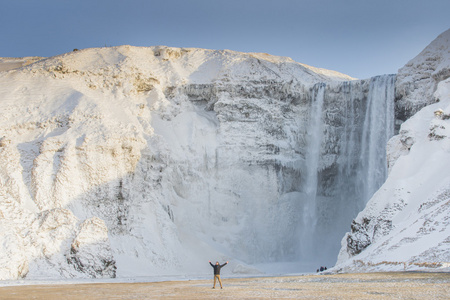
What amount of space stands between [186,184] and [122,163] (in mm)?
5674

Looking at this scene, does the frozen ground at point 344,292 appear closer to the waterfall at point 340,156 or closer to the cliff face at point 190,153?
the cliff face at point 190,153

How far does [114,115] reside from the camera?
4322 centimetres

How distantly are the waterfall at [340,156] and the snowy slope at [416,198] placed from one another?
3.75m

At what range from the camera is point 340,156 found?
152 ft

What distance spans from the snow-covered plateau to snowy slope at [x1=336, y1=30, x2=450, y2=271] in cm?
12

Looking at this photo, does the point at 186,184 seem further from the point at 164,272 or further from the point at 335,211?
the point at 335,211

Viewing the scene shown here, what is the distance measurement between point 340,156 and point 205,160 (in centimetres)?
1136

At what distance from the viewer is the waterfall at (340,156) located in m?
43.8

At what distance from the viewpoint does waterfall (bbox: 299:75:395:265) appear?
144 ft

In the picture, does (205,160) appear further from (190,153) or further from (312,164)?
(312,164)

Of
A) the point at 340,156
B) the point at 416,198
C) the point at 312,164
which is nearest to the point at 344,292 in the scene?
the point at 416,198

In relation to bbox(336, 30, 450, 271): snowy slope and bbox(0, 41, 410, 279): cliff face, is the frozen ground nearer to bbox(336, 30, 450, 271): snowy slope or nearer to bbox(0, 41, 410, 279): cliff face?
bbox(336, 30, 450, 271): snowy slope

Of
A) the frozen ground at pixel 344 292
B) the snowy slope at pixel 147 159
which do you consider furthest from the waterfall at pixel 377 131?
the frozen ground at pixel 344 292

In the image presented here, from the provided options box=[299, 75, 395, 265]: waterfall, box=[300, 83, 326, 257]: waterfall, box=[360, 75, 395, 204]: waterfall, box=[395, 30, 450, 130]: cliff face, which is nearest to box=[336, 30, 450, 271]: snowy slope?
box=[395, 30, 450, 130]: cliff face
